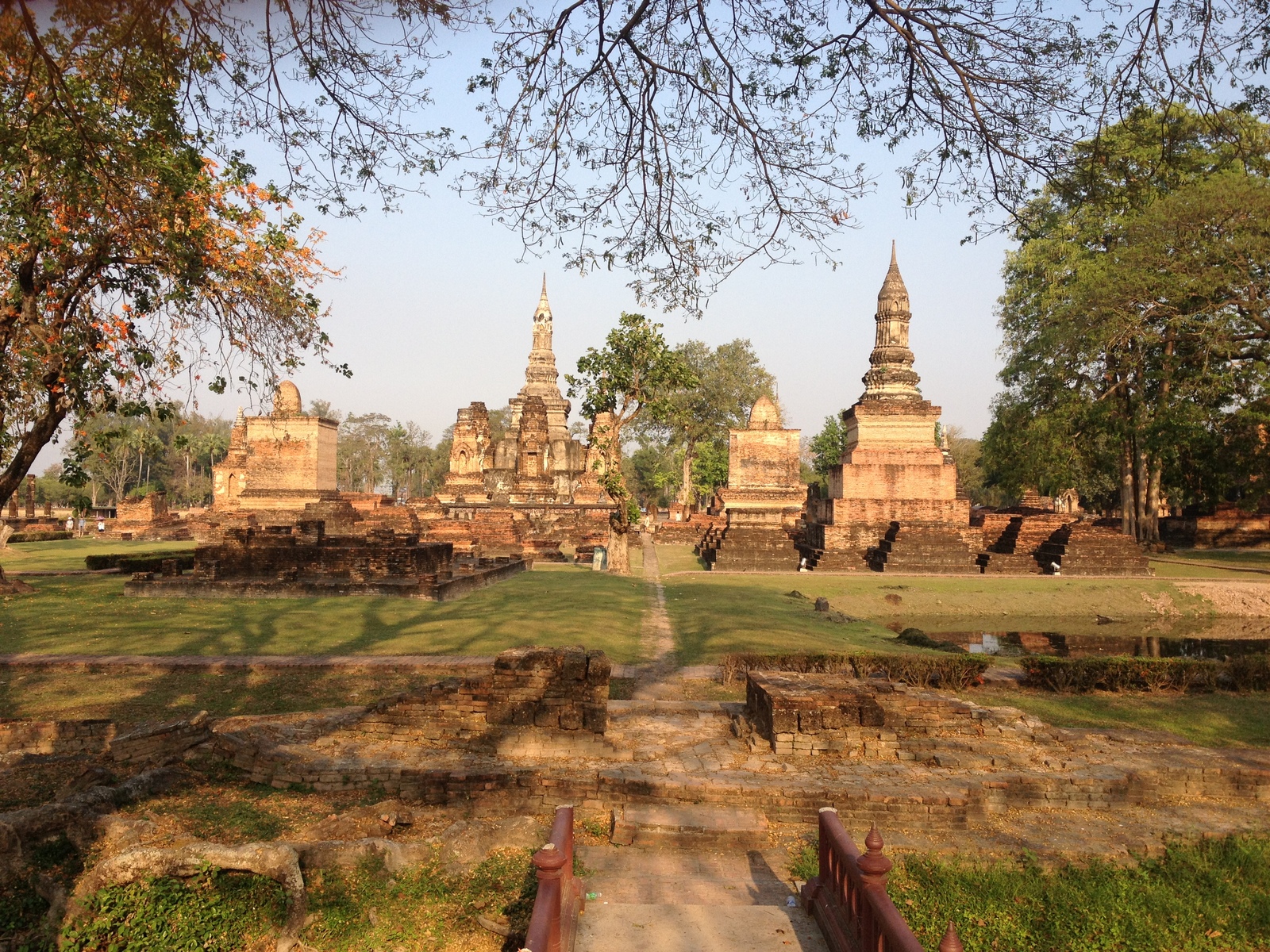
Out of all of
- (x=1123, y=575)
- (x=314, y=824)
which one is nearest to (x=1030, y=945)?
(x=314, y=824)

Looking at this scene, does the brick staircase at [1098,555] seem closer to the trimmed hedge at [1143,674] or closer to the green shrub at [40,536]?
the trimmed hedge at [1143,674]

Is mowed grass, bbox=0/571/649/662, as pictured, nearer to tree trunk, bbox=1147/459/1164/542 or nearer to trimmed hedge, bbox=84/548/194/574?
trimmed hedge, bbox=84/548/194/574

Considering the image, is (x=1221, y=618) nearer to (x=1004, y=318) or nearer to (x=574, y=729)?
(x=574, y=729)

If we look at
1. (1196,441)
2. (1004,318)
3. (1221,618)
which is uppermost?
(1004,318)

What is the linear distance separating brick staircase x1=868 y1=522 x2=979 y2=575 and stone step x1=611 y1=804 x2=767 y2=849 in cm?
1631

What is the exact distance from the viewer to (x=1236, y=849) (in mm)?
4898

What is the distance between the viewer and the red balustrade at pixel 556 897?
3037mm

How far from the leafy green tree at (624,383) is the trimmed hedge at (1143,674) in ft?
39.1

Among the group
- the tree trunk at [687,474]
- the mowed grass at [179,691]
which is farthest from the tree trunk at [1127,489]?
the mowed grass at [179,691]

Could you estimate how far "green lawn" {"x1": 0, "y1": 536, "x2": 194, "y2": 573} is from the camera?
20.0 metres

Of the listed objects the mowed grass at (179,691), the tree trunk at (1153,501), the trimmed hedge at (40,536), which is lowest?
the mowed grass at (179,691)

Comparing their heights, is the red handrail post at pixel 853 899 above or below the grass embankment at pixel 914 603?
above

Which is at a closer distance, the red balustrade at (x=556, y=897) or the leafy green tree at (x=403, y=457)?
the red balustrade at (x=556, y=897)

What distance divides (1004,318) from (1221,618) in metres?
18.2
